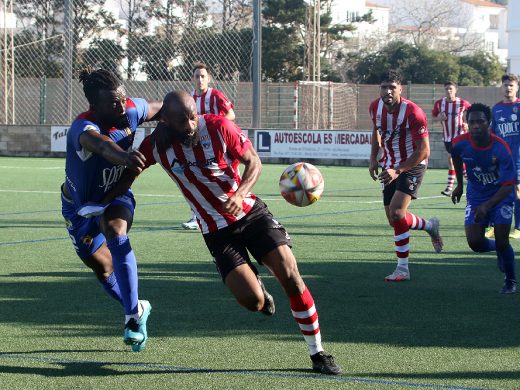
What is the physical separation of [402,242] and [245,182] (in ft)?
13.4

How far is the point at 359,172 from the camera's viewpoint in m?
25.6

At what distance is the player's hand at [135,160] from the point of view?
614 centimetres

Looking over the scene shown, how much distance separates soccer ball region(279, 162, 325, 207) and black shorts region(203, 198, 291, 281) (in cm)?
77

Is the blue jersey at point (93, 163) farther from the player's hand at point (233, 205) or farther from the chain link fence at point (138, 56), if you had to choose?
the chain link fence at point (138, 56)

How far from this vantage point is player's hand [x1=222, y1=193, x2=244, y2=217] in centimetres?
592

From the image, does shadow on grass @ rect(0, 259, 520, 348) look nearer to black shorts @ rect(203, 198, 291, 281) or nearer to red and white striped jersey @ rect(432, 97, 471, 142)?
black shorts @ rect(203, 198, 291, 281)

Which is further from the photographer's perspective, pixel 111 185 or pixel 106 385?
pixel 111 185

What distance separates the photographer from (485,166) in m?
9.11

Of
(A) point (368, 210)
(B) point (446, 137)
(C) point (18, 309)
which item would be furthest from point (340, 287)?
(B) point (446, 137)

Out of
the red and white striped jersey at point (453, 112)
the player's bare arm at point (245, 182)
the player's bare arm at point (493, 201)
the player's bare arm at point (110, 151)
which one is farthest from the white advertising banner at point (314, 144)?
the player's bare arm at point (245, 182)

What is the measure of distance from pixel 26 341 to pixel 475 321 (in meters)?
3.22

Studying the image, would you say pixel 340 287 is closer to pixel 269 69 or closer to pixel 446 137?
pixel 446 137

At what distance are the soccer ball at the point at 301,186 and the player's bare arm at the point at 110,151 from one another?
1249 millimetres

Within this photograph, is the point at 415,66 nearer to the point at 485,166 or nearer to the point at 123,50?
the point at 123,50
